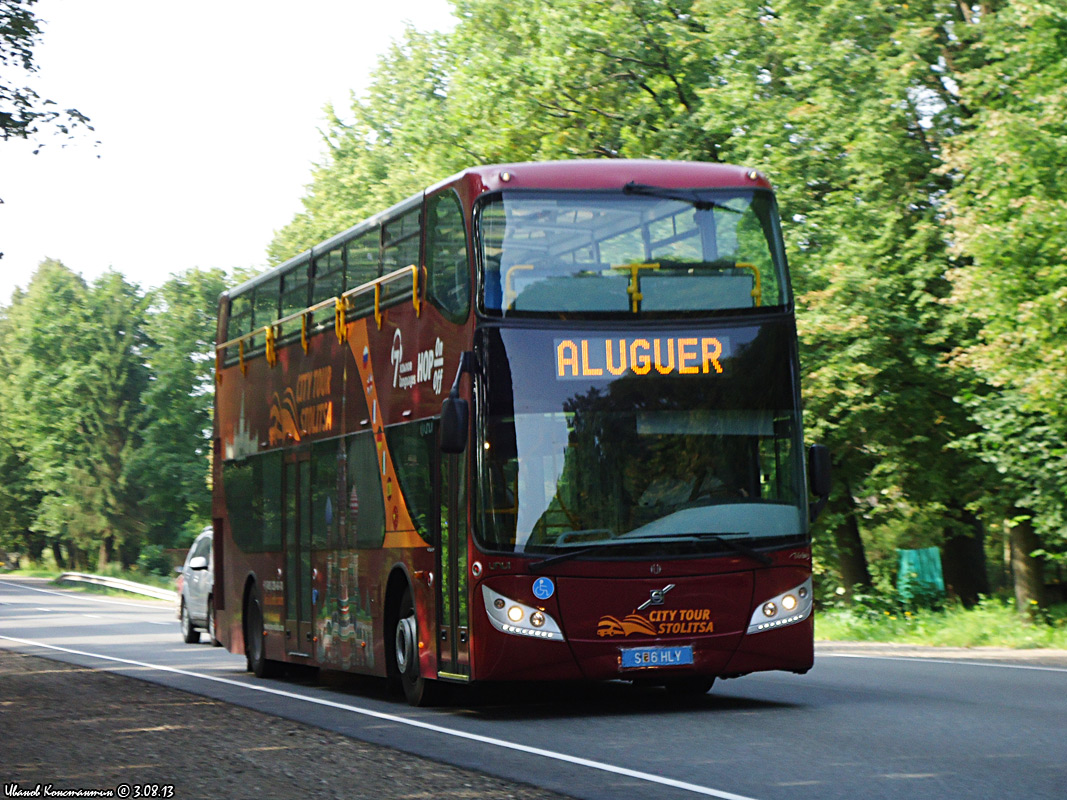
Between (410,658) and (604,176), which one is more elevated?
(604,176)

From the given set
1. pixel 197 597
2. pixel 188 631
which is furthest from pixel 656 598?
pixel 188 631

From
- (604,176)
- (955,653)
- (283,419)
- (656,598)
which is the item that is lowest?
(955,653)

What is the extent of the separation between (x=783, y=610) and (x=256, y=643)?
8861mm

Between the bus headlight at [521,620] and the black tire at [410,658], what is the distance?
5.99 ft

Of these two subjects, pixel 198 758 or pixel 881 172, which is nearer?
pixel 198 758

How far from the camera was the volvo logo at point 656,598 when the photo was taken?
1284 cm

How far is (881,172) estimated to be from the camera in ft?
85.8

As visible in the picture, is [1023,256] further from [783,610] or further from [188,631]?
[188,631]

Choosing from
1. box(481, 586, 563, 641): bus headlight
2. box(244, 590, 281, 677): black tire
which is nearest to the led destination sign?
box(481, 586, 563, 641): bus headlight

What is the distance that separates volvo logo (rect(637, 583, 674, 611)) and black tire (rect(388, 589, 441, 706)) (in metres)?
2.41

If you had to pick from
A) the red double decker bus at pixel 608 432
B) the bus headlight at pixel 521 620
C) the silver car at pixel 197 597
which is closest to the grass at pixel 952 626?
the red double decker bus at pixel 608 432

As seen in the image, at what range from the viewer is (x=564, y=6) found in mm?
31984

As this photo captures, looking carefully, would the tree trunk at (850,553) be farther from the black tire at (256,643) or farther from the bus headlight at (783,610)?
the bus headlight at (783,610)

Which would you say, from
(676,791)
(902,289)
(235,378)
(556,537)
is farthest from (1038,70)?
(676,791)
